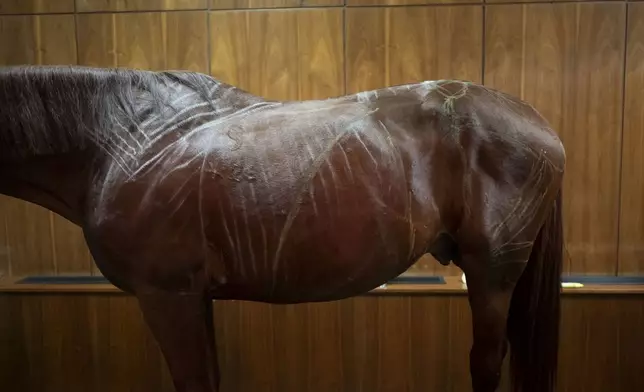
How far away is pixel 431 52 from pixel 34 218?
163 centimetres

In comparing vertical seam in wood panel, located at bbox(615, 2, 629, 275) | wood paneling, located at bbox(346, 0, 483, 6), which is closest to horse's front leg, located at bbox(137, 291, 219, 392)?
wood paneling, located at bbox(346, 0, 483, 6)

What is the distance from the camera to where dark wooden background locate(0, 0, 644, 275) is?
2020mm

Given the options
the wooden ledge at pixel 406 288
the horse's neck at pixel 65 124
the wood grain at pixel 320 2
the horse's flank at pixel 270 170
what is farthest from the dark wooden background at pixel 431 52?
the horse's neck at pixel 65 124

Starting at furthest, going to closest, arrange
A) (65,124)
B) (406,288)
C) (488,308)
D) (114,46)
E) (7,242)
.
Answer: (7,242) < (114,46) < (406,288) < (488,308) < (65,124)

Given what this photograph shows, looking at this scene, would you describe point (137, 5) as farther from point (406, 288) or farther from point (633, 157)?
point (633, 157)

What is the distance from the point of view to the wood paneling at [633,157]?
201 cm

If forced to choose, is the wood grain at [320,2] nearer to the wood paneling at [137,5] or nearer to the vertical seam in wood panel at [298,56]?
the vertical seam in wood panel at [298,56]

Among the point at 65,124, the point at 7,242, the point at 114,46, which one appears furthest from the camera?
the point at 7,242

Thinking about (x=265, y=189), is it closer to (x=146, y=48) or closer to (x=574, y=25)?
(x=146, y=48)

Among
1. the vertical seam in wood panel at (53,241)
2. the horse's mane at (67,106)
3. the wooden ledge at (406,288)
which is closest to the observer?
the horse's mane at (67,106)

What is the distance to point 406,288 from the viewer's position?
6.52ft

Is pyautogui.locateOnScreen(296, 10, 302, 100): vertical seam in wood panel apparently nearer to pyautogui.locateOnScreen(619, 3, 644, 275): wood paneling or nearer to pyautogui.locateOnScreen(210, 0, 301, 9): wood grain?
pyautogui.locateOnScreen(210, 0, 301, 9): wood grain

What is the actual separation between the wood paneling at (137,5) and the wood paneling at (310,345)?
1.05 m

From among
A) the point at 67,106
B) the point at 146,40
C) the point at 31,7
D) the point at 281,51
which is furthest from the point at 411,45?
the point at 31,7
